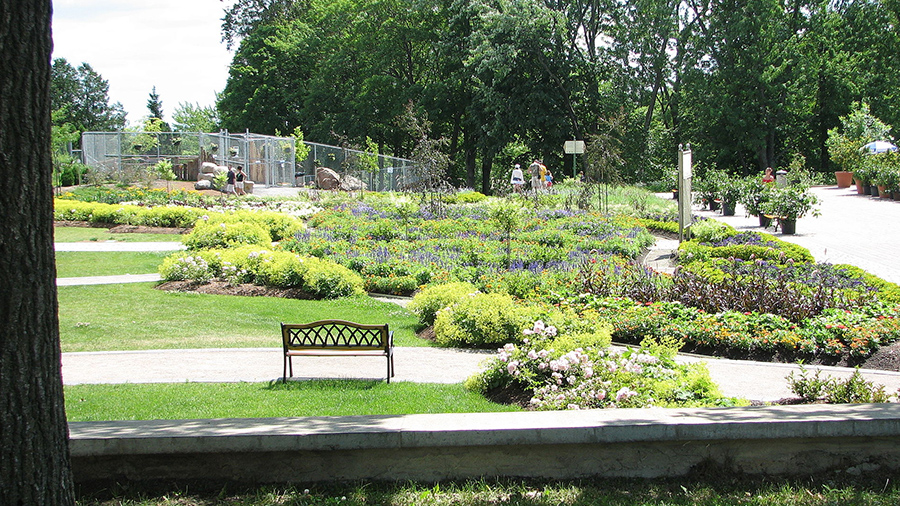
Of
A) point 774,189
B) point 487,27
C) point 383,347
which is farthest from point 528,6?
point 383,347

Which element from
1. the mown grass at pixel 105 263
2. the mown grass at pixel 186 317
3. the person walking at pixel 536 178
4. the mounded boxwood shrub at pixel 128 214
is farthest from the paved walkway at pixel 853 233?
the mounded boxwood shrub at pixel 128 214

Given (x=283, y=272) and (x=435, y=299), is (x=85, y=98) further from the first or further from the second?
(x=435, y=299)

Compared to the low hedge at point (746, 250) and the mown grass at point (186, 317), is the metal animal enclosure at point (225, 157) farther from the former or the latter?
the mown grass at point (186, 317)

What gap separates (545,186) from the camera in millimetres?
32406

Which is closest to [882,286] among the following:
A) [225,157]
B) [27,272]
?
[27,272]

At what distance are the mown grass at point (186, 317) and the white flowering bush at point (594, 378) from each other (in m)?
2.96

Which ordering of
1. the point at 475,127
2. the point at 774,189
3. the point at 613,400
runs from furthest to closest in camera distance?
1. the point at 475,127
2. the point at 774,189
3. the point at 613,400

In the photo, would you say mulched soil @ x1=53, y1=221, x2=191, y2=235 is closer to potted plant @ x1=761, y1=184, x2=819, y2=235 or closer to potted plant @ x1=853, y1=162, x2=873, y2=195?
potted plant @ x1=761, y1=184, x2=819, y2=235

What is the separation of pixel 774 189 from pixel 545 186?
518 inches

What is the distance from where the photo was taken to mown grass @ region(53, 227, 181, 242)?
19969 millimetres

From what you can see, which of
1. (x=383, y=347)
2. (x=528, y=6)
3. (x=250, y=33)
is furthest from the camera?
(x=250, y=33)

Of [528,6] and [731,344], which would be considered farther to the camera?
[528,6]

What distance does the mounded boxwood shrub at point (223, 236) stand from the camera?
54.9ft

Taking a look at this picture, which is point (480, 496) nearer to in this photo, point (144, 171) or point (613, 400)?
point (613, 400)
